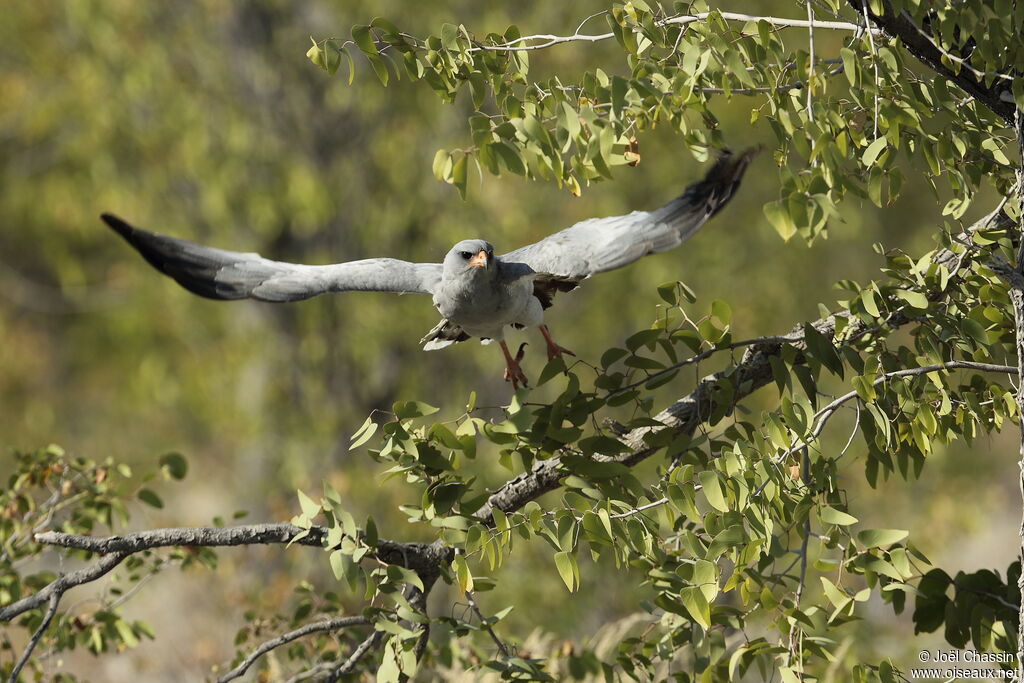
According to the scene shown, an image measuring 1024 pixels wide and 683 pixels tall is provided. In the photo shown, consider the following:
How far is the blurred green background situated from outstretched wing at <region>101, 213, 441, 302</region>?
14.9 ft

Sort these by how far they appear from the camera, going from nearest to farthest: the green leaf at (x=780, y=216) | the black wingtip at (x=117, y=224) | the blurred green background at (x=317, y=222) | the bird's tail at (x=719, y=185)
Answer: the green leaf at (x=780, y=216) → the bird's tail at (x=719, y=185) → the black wingtip at (x=117, y=224) → the blurred green background at (x=317, y=222)

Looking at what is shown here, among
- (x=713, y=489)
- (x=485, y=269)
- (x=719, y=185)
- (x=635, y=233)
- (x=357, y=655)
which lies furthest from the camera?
(x=485, y=269)

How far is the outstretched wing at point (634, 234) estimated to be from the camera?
3168 mm

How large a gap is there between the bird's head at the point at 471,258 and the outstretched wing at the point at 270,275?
21 cm

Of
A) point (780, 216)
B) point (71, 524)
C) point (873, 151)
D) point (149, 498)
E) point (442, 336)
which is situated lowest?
point (71, 524)

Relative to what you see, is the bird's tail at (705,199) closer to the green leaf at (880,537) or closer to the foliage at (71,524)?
the green leaf at (880,537)

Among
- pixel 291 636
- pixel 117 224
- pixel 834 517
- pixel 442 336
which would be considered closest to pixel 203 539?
pixel 291 636

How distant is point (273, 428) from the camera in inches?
375

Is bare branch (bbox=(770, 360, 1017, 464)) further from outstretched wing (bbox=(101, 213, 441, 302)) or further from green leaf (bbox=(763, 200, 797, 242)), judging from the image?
outstretched wing (bbox=(101, 213, 441, 302))

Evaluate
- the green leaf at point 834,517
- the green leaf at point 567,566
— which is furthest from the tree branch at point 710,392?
the green leaf at point 834,517

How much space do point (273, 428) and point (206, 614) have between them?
5.83 feet

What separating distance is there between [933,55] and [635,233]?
1.06m

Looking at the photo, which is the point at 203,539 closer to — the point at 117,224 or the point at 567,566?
the point at 567,566

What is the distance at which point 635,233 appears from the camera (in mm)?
3316
